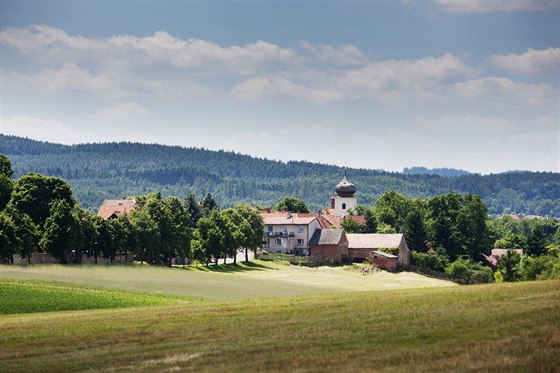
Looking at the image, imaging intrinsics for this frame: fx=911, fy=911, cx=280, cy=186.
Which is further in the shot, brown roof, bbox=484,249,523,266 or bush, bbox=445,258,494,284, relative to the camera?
brown roof, bbox=484,249,523,266

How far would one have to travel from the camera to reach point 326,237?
526 feet

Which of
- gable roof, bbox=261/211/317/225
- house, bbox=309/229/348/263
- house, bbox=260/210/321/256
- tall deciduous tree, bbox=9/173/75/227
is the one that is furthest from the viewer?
gable roof, bbox=261/211/317/225

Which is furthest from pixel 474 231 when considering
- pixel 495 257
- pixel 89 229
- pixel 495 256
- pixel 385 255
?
pixel 89 229

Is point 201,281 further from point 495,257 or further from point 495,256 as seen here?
point 495,257

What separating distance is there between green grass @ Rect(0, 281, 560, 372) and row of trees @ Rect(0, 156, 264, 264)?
56.0m

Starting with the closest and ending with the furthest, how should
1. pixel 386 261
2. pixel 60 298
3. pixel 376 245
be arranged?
1. pixel 60 298
2. pixel 386 261
3. pixel 376 245

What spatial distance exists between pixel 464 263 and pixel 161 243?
2165 inches

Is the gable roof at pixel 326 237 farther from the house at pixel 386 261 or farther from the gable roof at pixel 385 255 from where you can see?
the house at pixel 386 261

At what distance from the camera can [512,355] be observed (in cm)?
Answer: 2630

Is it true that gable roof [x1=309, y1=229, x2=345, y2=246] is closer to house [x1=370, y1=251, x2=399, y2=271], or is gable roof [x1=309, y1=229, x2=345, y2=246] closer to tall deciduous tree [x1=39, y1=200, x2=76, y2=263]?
house [x1=370, y1=251, x2=399, y2=271]

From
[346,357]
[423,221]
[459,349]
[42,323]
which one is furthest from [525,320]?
[423,221]

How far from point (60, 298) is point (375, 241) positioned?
95.5 metres

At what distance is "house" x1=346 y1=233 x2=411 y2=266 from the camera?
15200 centimetres

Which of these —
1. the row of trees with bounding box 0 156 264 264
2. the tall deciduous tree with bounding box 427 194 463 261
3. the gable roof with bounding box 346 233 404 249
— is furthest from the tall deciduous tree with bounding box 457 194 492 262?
the row of trees with bounding box 0 156 264 264
